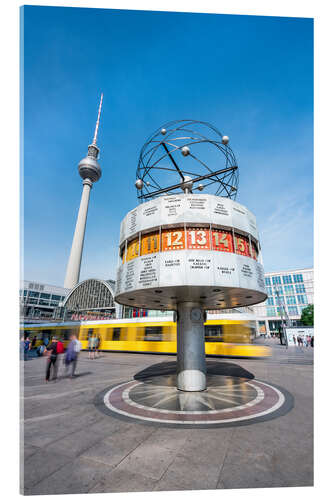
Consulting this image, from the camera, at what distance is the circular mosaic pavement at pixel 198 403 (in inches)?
297

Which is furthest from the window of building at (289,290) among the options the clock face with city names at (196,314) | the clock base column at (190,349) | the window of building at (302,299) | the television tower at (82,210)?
the clock face with city names at (196,314)

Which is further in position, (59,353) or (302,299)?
(302,299)

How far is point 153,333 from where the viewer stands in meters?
28.0

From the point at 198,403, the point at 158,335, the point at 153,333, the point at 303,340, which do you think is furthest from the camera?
the point at 303,340

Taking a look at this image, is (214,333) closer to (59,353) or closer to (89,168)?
(59,353)

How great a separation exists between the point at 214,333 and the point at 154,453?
21.1m

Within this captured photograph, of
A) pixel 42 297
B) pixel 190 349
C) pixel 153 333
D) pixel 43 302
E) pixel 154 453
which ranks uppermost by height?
pixel 190 349

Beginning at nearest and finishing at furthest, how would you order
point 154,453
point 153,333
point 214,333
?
point 154,453, point 214,333, point 153,333

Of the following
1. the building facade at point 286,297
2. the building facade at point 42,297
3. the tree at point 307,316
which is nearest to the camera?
the tree at point 307,316

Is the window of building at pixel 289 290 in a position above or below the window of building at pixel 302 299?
above

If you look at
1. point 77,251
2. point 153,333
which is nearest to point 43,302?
point 77,251

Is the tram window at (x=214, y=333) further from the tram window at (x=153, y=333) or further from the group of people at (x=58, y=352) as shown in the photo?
the group of people at (x=58, y=352)
